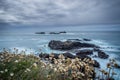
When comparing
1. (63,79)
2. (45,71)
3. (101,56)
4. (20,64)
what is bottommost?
(101,56)

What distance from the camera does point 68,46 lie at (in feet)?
142

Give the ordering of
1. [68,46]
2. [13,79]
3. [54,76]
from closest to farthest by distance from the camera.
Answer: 1. [13,79]
2. [54,76]
3. [68,46]

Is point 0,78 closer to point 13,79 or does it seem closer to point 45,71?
point 13,79

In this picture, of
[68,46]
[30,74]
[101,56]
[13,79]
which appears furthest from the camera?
[68,46]

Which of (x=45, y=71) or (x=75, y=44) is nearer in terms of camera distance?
(x=45, y=71)

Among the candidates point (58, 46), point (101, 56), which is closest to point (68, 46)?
point (58, 46)

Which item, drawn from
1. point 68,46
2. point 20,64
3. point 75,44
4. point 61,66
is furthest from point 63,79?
point 75,44

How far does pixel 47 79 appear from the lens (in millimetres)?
4266

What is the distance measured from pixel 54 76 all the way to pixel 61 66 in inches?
19.2

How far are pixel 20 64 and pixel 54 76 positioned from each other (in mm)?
1169

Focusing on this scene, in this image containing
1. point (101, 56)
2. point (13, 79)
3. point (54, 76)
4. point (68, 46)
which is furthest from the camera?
point (68, 46)

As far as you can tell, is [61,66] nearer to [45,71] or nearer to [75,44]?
[45,71]

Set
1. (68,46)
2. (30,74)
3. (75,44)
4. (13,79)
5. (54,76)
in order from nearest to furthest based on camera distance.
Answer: (13,79) → (30,74) → (54,76) → (68,46) → (75,44)

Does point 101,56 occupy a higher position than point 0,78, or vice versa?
point 0,78
